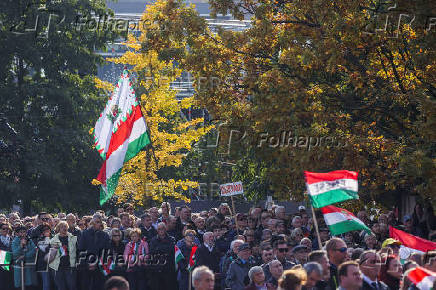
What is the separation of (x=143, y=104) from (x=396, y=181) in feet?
64.4

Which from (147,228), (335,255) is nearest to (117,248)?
(147,228)

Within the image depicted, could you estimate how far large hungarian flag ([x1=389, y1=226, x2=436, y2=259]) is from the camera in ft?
42.7

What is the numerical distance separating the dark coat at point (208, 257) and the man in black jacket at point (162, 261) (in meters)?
1.62

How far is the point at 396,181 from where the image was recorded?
669 inches

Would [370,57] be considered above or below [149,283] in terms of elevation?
above

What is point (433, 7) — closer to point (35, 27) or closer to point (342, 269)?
point (342, 269)

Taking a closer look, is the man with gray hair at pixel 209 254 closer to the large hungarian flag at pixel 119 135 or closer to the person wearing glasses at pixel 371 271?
the large hungarian flag at pixel 119 135

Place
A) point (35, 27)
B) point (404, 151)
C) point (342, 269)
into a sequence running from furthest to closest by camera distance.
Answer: point (35, 27) < point (404, 151) < point (342, 269)

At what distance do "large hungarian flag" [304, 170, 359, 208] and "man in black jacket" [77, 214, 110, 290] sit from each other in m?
7.00

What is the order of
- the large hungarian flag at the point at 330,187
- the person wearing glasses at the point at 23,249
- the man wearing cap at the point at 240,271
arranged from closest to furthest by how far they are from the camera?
the large hungarian flag at the point at 330,187 → the man wearing cap at the point at 240,271 → the person wearing glasses at the point at 23,249

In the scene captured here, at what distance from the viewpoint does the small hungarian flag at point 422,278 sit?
8875mm

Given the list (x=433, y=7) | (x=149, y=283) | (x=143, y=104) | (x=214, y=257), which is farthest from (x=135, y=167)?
(x=433, y=7)

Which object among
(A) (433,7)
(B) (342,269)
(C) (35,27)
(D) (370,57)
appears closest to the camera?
(B) (342,269)

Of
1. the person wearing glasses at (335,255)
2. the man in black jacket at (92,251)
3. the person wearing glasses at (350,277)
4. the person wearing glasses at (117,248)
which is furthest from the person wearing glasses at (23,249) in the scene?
the person wearing glasses at (350,277)
